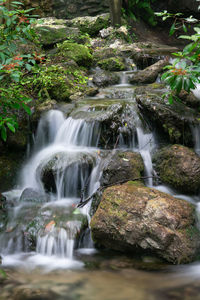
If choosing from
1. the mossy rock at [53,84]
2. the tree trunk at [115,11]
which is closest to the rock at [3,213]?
the mossy rock at [53,84]

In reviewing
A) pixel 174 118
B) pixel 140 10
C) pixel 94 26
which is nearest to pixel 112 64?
pixel 94 26

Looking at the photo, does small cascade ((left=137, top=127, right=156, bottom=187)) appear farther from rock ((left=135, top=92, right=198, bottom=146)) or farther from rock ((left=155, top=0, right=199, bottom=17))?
rock ((left=155, top=0, right=199, bottom=17))

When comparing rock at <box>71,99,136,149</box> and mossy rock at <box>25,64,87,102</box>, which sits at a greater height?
mossy rock at <box>25,64,87,102</box>

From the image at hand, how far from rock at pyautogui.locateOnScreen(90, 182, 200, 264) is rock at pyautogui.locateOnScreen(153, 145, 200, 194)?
646mm

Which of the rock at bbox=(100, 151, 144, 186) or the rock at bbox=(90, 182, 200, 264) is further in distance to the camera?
the rock at bbox=(100, 151, 144, 186)

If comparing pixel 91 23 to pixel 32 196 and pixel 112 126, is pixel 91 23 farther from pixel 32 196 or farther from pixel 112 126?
pixel 32 196

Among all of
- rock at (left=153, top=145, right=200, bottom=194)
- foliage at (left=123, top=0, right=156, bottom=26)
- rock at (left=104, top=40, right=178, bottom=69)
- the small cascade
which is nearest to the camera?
rock at (left=153, top=145, right=200, bottom=194)

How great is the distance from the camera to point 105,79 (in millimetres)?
7941

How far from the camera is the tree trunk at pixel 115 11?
12.1 meters

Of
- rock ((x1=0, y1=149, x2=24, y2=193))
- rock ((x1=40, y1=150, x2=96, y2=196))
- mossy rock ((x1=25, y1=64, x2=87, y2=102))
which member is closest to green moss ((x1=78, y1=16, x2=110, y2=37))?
mossy rock ((x1=25, y1=64, x2=87, y2=102))

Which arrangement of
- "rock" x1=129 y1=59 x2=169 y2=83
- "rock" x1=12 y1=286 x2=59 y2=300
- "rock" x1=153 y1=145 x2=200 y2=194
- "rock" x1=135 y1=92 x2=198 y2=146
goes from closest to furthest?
1. "rock" x1=12 y1=286 x2=59 y2=300
2. "rock" x1=153 y1=145 x2=200 y2=194
3. "rock" x1=135 y1=92 x2=198 y2=146
4. "rock" x1=129 y1=59 x2=169 y2=83

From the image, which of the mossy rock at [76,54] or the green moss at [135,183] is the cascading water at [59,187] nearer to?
the green moss at [135,183]

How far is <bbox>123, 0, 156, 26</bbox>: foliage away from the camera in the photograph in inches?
581

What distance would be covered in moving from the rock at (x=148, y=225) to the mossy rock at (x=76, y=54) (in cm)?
626
